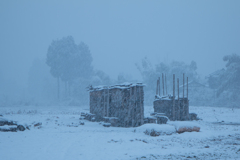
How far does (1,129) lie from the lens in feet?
41.8

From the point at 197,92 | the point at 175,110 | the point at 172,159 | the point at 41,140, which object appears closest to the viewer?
the point at 172,159

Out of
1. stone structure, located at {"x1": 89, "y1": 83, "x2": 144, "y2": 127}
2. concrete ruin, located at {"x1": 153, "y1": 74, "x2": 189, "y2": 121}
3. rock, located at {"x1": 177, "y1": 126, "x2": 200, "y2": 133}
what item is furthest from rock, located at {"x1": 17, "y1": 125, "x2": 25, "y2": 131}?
concrete ruin, located at {"x1": 153, "y1": 74, "x2": 189, "y2": 121}

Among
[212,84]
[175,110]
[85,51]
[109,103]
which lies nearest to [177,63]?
[212,84]

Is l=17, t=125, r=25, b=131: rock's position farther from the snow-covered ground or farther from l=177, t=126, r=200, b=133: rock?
l=177, t=126, r=200, b=133: rock

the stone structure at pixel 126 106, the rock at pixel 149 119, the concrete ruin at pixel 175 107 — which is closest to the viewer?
the stone structure at pixel 126 106

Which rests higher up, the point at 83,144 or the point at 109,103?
the point at 109,103

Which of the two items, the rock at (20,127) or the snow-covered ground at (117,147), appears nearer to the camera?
the snow-covered ground at (117,147)

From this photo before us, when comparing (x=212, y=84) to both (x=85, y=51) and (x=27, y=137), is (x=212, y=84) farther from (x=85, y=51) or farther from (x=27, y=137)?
(x=27, y=137)

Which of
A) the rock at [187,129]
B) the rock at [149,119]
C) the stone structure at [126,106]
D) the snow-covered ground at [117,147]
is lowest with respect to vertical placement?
the snow-covered ground at [117,147]

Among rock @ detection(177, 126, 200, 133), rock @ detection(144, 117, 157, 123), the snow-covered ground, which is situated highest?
rock @ detection(144, 117, 157, 123)

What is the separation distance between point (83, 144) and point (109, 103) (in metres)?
8.75

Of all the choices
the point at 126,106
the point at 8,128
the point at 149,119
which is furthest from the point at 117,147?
the point at 149,119

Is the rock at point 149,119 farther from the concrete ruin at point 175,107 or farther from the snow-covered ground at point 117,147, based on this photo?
the concrete ruin at point 175,107

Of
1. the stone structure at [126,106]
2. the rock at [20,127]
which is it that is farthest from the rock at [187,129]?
the rock at [20,127]
